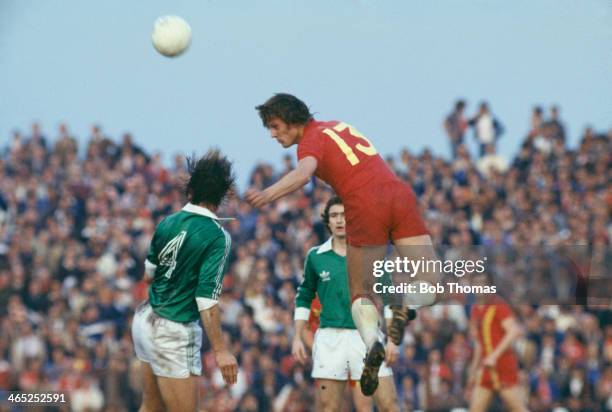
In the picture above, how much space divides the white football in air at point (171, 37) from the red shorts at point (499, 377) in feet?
15.3

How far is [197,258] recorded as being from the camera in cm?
858

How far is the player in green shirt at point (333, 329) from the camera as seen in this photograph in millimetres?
10188

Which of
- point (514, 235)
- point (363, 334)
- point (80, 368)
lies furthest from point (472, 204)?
point (363, 334)

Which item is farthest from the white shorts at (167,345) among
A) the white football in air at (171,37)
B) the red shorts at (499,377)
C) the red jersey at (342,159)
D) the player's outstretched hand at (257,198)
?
the red shorts at (499,377)

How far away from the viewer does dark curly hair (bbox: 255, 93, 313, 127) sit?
869 centimetres

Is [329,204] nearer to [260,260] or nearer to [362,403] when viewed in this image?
[362,403]

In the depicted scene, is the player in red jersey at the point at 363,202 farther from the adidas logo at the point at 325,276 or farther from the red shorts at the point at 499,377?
the red shorts at the point at 499,377

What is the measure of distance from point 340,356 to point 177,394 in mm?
2083

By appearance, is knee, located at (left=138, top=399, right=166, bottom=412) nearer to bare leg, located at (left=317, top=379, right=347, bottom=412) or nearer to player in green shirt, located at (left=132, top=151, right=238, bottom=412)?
player in green shirt, located at (left=132, top=151, right=238, bottom=412)

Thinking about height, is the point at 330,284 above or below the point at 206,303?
above

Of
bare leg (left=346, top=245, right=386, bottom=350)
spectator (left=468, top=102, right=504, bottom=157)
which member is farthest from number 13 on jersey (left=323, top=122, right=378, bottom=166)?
spectator (left=468, top=102, right=504, bottom=157)

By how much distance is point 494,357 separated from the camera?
1269 centimetres

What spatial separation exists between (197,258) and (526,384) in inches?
298

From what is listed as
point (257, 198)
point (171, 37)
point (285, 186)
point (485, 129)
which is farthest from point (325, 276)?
point (485, 129)
